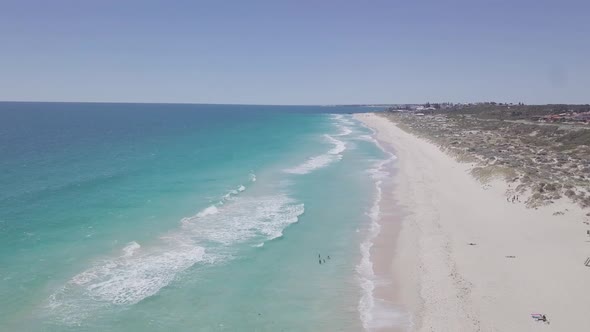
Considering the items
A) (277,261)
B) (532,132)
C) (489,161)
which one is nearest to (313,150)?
(489,161)

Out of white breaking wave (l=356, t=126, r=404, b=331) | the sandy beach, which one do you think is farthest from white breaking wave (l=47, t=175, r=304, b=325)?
the sandy beach

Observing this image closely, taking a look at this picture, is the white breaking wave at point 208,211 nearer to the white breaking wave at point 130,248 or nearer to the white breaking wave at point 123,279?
the white breaking wave at point 123,279

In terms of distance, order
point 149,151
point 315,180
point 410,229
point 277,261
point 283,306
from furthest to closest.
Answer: point 149,151 → point 315,180 → point 410,229 → point 277,261 → point 283,306

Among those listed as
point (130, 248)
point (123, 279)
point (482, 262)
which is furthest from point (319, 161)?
point (123, 279)

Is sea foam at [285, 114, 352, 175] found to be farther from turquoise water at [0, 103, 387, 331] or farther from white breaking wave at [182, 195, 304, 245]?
white breaking wave at [182, 195, 304, 245]

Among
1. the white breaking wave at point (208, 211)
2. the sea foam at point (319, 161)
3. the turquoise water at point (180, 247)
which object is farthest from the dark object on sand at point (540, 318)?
the sea foam at point (319, 161)

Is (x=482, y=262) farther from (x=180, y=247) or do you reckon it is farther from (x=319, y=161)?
(x=319, y=161)

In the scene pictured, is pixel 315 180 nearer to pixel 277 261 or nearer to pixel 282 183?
pixel 282 183
